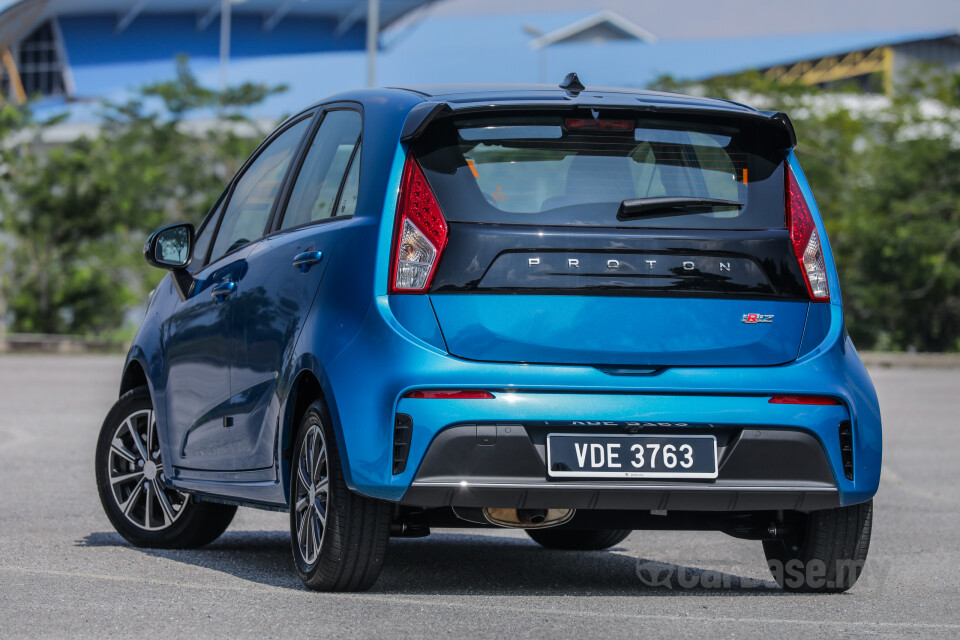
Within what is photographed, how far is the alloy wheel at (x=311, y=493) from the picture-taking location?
534 cm

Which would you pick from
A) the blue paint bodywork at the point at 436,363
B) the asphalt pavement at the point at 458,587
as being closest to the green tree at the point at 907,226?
the asphalt pavement at the point at 458,587

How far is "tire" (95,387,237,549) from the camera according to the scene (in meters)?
6.86

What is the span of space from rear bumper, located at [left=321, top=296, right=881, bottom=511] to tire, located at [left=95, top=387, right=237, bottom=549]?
1.95 metres

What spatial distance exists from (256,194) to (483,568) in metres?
1.80

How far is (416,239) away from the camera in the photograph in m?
5.14

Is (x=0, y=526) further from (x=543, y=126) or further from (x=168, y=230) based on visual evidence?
(x=543, y=126)

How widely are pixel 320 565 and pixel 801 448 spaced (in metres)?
1.64

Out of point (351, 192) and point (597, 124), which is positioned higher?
point (597, 124)

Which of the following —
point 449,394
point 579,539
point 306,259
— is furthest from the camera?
point 579,539

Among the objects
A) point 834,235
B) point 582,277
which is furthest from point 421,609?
point 834,235

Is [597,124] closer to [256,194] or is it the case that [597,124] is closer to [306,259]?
[306,259]

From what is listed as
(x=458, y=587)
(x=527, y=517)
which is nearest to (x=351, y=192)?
(x=527, y=517)

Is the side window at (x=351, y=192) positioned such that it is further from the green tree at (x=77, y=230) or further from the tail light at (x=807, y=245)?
the green tree at (x=77, y=230)

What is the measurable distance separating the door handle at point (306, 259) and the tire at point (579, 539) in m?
2.27
